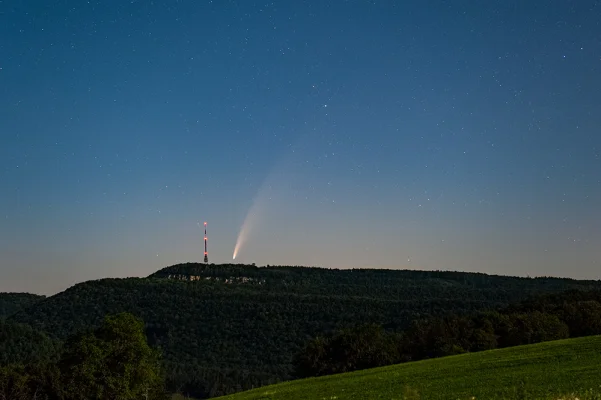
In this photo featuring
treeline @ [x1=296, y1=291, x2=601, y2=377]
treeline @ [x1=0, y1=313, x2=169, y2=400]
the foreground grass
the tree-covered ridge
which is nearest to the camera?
the foreground grass

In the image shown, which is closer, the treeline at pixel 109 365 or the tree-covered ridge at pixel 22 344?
the treeline at pixel 109 365

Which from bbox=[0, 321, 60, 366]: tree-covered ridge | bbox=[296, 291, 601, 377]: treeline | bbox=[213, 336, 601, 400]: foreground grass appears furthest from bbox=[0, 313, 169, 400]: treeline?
bbox=[0, 321, 60, 366]: tree-covered ridge

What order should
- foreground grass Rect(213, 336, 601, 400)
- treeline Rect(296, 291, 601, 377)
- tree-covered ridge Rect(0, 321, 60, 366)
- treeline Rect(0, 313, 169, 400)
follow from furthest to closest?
1. tree-covered ridge Rect(0, 321, 60, 366)
2. treeline Rect(296, 291, 601, 377)
3. treeline Rect(0, 313, 169, 400)
4. foreground grass Rect(213, 336, 601, 400)

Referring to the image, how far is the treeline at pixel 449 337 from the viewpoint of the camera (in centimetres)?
8856

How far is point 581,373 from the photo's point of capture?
102ft

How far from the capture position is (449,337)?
308ft

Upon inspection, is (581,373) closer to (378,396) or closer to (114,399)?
(378,396)

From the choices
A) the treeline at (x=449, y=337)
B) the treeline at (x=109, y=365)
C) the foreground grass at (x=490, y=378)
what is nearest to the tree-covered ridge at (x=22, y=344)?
the treeline at (x=109, y=365)

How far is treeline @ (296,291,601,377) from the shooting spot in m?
88.6

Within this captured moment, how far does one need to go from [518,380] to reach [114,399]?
216ft

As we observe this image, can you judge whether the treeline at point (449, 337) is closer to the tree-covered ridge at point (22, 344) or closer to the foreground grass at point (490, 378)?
the foreground grass at point (490, 378)

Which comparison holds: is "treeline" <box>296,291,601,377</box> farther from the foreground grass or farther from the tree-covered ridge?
Result: the tree-covered ridge

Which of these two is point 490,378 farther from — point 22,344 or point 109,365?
point 22,344

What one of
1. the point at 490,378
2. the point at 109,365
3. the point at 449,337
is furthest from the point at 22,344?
the point at 490,378
